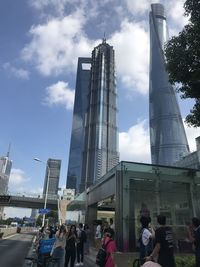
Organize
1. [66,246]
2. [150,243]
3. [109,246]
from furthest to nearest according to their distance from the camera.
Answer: [66,246]
[150,243]
[109,246]

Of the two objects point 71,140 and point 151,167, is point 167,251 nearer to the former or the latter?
point 151,167

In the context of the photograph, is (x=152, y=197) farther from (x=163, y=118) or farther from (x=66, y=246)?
(x=163, y=118)

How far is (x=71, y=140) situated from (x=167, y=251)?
597 feet

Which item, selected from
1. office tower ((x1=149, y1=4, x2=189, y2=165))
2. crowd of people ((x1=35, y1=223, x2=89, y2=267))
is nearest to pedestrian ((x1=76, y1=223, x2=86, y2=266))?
crowd of people ((x1=35, y1=223, x2=89, y2=267))

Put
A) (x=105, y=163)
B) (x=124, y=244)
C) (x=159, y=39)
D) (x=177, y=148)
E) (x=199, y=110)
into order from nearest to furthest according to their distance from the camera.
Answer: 1. (x=199, y=110)
2. (x=124, y=244)
3. (x=177, y=148)
4. (x=159, y=39)
5. (x=105, y=163)

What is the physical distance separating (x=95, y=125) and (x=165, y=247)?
527 ft

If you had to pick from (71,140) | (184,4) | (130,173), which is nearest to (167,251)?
(184,4)

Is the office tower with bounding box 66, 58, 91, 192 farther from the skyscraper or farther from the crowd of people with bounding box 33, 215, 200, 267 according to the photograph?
the crowd of people with bounding box 33, 215, 200, 267

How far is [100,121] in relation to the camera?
167125 millimetres

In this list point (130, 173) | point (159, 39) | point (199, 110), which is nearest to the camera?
point (199, 110)

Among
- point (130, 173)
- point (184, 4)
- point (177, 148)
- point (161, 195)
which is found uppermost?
point (177, 148)

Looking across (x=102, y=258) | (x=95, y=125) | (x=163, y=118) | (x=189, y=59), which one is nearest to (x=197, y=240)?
(x=102, y=258)

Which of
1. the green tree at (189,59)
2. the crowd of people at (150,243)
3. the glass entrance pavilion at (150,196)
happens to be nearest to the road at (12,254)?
the crowd of people at (150,243)

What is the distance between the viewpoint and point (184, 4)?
11484 mm
